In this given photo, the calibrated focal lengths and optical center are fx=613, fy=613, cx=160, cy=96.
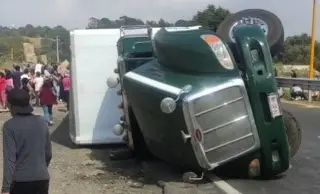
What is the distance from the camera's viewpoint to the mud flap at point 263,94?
7820 mm

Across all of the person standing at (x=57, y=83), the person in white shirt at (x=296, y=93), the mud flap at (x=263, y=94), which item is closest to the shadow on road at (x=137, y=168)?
the mud flap at (x=263, y=94)

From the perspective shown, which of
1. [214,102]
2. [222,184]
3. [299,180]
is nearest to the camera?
[214,102]

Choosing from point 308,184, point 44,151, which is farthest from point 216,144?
point 44,151

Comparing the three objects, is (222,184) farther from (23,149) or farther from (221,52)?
(23,149)

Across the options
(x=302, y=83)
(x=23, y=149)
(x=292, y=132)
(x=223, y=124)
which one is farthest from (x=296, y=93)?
(x=23, y=149)

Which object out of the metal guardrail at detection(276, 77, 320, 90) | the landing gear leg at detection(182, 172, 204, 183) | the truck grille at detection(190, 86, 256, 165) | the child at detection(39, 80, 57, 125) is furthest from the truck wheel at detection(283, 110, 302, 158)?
the metal guardrail at detection(276, 77, 320, 90)

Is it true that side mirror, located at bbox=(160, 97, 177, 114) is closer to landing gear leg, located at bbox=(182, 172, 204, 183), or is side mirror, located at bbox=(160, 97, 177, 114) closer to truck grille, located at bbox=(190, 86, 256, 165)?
truck grille, located at bbox=(190, 86, 256, 165)

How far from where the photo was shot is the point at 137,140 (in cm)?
994

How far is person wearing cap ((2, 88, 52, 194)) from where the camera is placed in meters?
4.98

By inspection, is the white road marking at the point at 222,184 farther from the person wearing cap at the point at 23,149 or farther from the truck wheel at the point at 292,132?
the person wearing cap at the point at 23,149

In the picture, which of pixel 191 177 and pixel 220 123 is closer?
pixel 220 123

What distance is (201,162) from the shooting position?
25.6 ft

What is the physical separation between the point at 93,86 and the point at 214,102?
475 centimetres

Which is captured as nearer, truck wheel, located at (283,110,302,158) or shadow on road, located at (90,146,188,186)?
shadow on road, located at (90,146,188,186)
